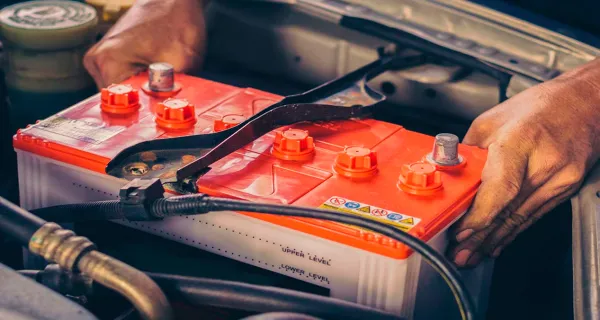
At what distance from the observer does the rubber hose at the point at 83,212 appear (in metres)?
0.90

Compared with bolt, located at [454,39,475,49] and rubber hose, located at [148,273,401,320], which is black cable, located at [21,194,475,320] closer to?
rubber hose, located at [148,273,401,320]

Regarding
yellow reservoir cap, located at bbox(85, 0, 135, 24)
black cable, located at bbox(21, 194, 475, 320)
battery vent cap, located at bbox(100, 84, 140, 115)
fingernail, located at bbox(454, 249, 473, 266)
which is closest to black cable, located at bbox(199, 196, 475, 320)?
black cable, located at bbox(21, 194, 475, 320)

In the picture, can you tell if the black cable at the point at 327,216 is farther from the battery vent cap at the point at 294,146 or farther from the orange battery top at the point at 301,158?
the battery vent cap at the point at 294,146

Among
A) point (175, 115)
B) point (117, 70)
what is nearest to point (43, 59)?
point (117, 70)

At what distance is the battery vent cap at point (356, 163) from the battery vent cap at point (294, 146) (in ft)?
0.17

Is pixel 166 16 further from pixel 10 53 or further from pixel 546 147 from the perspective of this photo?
pixel 546 147

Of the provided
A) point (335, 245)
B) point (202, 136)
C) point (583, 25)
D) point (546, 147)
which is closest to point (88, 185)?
point (202, 136)

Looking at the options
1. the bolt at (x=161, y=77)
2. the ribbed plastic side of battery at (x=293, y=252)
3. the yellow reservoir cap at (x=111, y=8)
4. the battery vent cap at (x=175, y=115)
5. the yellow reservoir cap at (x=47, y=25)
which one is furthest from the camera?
the yellow reservoir cap at (x=111, y=8)

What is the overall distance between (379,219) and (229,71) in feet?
2.60

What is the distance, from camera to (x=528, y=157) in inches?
40.5

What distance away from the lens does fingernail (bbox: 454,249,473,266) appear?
38.8 inches

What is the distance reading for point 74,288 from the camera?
2.59 feet

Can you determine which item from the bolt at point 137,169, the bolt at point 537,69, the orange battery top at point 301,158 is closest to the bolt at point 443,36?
the bolt at point 537,69

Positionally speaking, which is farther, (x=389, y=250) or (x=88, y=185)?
(x=88, y=185)
